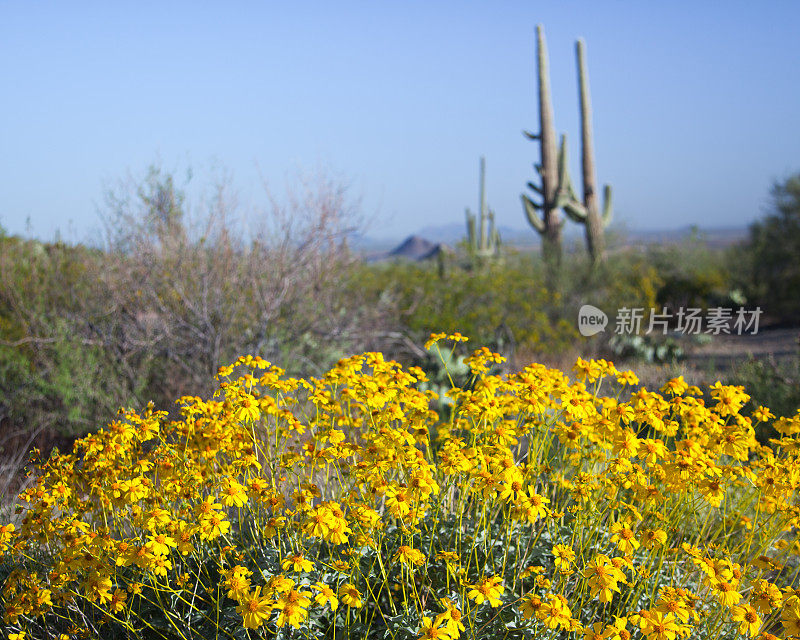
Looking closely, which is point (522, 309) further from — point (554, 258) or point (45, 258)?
point (45, 258)

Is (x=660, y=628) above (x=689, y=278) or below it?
below

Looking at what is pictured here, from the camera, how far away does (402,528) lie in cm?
227

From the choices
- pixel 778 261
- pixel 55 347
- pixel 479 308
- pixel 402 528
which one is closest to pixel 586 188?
pixel 778 261

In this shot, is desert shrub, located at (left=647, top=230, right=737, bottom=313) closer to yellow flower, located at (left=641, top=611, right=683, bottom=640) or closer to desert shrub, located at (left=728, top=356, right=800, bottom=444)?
desert shrub, located at (left=728, top=356, right=800, bottom=444)

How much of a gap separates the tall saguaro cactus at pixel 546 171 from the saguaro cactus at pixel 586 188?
329 millimetres

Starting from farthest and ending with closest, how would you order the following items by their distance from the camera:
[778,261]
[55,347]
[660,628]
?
[778,261] < [55,347] < [660,628]

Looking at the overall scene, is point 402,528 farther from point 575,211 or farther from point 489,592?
point 575,211

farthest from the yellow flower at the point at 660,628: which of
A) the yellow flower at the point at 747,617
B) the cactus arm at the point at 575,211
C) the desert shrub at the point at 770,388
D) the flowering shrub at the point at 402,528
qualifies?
the cactus arm at the point at 575,211

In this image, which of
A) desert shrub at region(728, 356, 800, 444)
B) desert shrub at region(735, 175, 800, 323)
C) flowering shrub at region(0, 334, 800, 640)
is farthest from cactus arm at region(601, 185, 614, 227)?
flowering shrub at region(0, 334, 800, 640)

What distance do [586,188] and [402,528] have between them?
1320 cm

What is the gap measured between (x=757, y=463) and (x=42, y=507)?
8.43 feet

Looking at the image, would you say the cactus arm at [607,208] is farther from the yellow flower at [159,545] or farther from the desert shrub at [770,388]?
the yellow flower at [159,545]

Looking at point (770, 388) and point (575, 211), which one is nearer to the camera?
point (770, 388)

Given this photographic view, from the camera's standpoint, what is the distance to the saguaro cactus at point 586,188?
14.0 m
